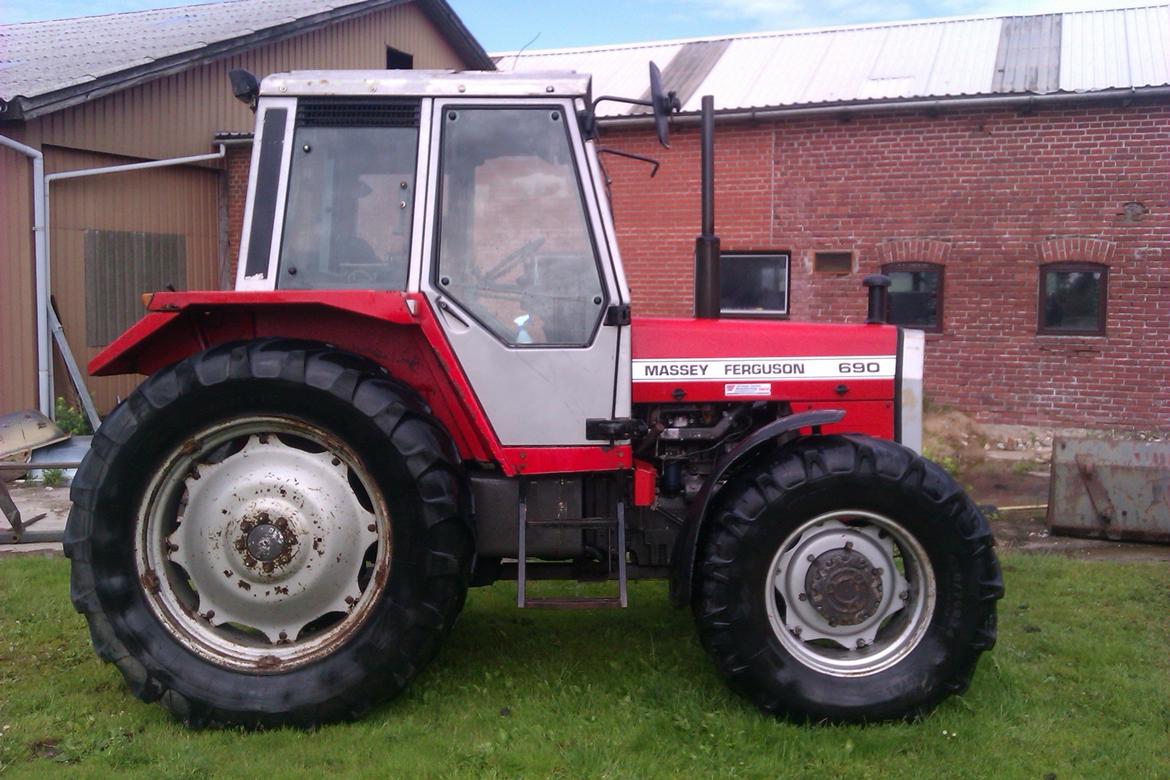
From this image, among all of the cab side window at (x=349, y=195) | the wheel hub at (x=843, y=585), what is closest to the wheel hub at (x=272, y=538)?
the cab side window at (x=349, y=195)

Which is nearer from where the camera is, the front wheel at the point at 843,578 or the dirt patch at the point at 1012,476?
the front wheel at the point at 843,578

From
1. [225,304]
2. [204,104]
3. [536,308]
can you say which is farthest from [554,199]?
→ [204,104]

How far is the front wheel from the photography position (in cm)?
386

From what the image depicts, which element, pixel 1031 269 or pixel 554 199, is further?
pixel 1031 269

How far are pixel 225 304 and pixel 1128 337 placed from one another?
10553 millimetres

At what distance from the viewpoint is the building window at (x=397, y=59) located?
625 inches

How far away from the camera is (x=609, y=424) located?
4.00 meters

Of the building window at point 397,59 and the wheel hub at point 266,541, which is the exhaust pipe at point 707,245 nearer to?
the wheel hub at point 266,541

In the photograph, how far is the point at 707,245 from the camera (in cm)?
404

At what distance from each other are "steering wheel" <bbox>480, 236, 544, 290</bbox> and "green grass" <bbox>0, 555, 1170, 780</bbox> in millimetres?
1700

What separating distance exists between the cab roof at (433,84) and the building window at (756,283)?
29.8 feet

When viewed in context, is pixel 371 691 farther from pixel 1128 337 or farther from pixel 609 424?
pixel 1128 337

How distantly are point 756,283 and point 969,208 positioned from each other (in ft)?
8.46

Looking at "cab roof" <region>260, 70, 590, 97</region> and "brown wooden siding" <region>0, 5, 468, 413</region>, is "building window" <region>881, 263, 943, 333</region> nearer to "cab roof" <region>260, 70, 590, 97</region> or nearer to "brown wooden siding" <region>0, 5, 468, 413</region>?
"brown wooden siding" <region>0, 5, 468, 413</region>
